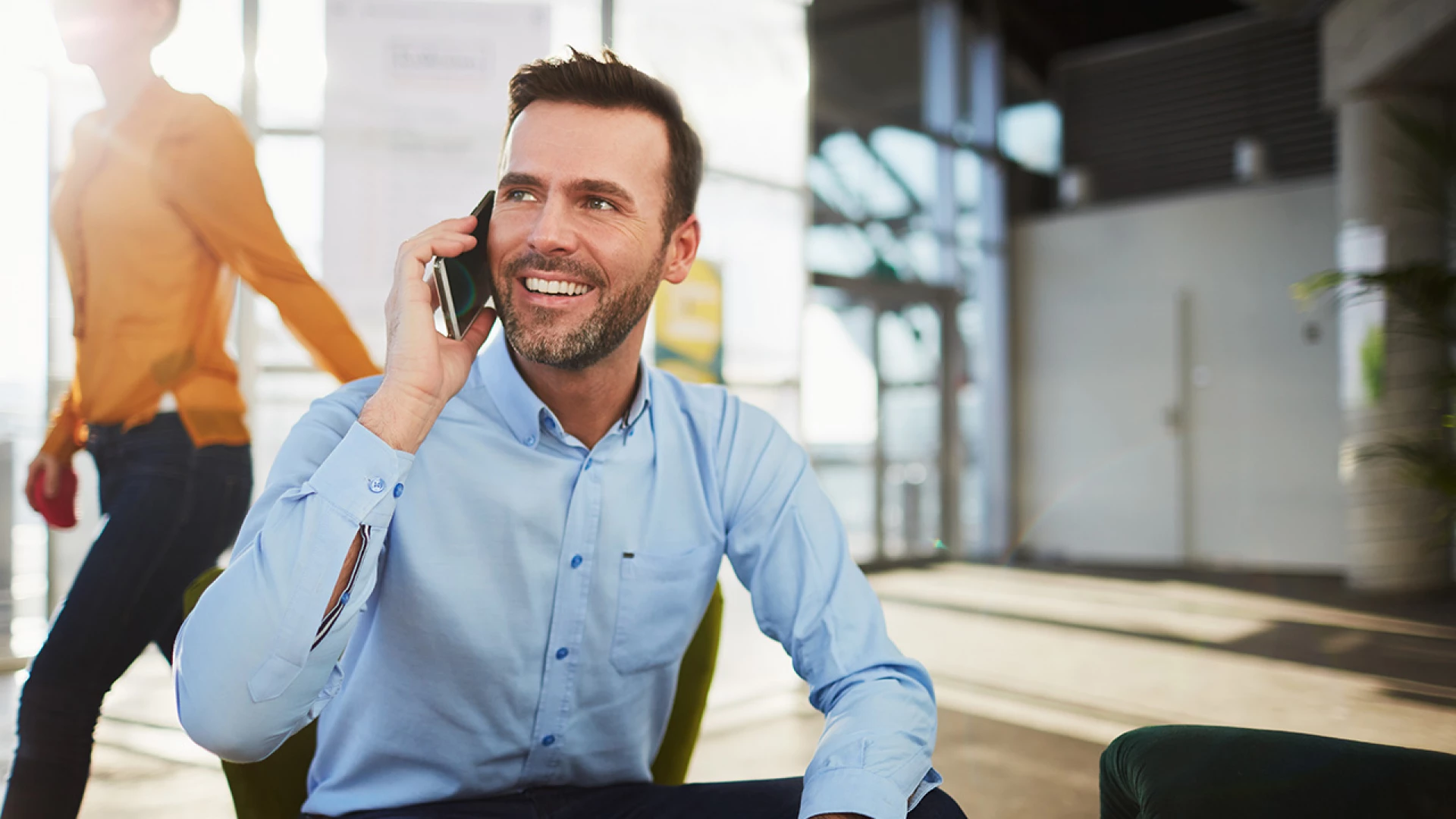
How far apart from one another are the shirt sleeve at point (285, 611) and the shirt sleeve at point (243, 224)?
1161 mm

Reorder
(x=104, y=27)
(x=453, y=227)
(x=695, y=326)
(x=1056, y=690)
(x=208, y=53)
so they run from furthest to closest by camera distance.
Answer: (x=695, y=326)
(x=1056, y=690)
(x=208, y=53)
(x=104, y=27)
(x=453, y=227)

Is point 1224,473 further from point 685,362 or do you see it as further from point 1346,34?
point 685,362

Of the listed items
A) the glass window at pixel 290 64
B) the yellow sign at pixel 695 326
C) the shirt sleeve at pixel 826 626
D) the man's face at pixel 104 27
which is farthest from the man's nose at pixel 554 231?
the yellow sign at pixel 695 326

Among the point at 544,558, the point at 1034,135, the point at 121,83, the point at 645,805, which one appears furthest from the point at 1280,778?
the point at 1034,135

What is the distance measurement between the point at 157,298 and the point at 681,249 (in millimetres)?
1178

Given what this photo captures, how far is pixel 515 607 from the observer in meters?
1.29

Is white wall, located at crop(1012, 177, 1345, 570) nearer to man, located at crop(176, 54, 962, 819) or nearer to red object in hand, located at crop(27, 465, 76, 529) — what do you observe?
man, located at crop(176, 54, 962, 819)

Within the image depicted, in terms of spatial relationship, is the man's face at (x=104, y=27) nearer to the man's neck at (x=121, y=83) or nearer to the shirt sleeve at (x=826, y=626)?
the man's neck at (x=121, y=83)

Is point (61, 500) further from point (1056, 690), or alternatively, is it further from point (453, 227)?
point (1056, 690)

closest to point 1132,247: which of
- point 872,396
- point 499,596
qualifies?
point 872,396

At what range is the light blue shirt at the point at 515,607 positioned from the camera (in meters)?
1.08

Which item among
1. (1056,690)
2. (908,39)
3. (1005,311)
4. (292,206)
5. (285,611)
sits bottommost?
(1056,690)

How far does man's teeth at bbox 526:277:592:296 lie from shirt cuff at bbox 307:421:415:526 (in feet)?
1.08

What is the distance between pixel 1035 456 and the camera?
8.95 meters
